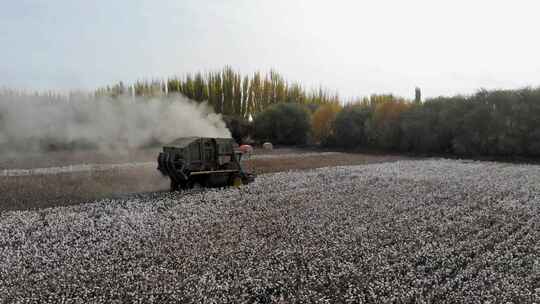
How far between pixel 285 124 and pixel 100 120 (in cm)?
3924

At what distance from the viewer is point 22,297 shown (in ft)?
25.0

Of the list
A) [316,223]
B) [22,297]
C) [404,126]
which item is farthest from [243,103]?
[22,297]

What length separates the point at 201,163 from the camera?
17297 mm

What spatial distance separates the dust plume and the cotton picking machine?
12.7 ft

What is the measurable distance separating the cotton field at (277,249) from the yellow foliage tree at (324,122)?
133ft

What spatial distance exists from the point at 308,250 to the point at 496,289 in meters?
3.92

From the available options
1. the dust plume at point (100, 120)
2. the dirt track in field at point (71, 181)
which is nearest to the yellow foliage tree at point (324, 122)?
the dirt track in field at point (71, 181)

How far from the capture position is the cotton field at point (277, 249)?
775 cm

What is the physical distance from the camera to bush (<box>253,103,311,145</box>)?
61.7 metres

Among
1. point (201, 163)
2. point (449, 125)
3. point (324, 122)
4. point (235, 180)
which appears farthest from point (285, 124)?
point (201, 163)

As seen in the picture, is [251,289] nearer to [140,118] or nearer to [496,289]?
[496,289]

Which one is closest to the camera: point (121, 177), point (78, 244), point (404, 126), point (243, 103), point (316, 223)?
point (78, 244)

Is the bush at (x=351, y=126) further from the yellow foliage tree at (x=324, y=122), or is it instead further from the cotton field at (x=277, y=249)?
the cotton field at (x=277, y=249)

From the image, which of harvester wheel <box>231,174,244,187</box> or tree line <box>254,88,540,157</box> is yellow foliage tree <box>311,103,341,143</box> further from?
harvester wheel <box>231,174,244,187</box>
